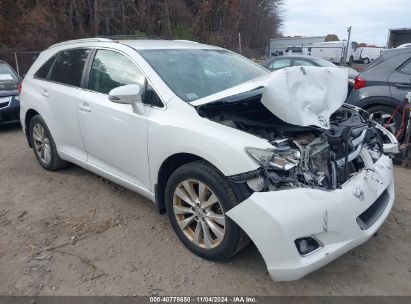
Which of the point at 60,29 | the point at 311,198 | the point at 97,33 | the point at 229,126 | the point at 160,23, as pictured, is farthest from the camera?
the point at 160,23

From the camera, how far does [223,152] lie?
2602mm

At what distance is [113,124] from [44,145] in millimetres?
1894

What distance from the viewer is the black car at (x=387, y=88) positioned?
5590 millimetres

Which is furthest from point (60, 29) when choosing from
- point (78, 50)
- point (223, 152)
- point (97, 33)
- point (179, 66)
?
point (223, 152)

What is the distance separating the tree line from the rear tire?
6959mm

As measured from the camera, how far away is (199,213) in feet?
9.59

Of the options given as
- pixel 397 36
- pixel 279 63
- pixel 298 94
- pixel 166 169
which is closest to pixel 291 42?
pixel 397 36

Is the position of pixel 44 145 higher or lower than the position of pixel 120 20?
lower

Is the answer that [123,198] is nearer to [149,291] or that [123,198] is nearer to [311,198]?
[149,291]

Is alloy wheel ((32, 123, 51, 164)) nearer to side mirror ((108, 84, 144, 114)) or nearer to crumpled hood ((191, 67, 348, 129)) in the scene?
side mirror ((108, 84, 144, 114))

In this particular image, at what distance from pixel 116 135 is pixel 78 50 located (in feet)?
4.63

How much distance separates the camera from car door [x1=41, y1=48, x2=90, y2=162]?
13.4ft

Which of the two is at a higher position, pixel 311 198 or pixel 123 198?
pixel 311 198

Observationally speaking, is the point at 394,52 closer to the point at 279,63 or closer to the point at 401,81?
the point at 401,81
